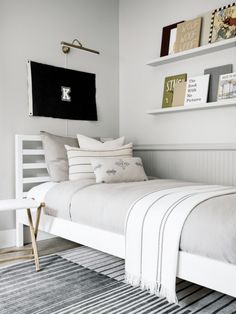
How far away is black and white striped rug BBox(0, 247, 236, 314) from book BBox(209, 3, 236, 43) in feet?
6.04

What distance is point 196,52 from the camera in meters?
2.76

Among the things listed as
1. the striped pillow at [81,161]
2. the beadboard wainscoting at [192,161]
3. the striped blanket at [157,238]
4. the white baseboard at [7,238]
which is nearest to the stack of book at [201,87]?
the beadboard wainscoting at [192,161]

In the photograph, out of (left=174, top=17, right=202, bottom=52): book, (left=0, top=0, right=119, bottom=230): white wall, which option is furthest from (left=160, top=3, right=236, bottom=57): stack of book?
(left=0, top=0, right=119, bottom=230): white wall

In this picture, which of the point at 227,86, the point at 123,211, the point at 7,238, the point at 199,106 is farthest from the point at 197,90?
the point at 7,238

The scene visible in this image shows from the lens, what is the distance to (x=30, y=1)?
9.32ft

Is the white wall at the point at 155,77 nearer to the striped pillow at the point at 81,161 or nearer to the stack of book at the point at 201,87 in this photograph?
the stack of book at the point at 201,87

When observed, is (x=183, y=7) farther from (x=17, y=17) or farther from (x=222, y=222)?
(x=222, y=222)

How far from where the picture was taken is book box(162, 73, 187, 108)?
118 inches

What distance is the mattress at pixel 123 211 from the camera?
137 centimetres

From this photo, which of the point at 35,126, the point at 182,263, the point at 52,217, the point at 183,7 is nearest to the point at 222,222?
the point at 182,263

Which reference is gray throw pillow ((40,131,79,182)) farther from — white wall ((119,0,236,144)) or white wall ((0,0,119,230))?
white wall ((119,0,236,144))

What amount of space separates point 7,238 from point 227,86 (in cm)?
210

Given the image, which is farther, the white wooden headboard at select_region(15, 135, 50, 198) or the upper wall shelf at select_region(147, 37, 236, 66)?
the white wooden headboard at select_region(15, 135, 50, 198)

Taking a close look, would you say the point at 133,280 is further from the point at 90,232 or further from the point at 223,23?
the point at 223,23
